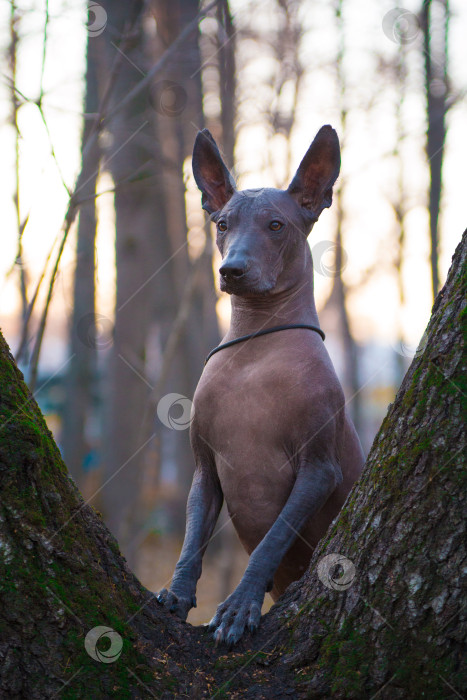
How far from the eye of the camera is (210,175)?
11.8 feet

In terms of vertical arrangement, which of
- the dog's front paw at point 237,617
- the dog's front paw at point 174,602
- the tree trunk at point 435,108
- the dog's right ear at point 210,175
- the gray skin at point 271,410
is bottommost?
the dog's front paw at point 174,602

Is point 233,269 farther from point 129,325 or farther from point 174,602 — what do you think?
point 129,325

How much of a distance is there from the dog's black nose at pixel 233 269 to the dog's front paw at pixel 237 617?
126 cm

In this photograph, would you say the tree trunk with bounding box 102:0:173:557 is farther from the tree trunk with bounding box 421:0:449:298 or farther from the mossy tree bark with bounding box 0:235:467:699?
the mossy tree bark with bounding box 0:235:467:699

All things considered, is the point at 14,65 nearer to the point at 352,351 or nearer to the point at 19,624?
the point at 19,624

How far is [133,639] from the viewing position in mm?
2180

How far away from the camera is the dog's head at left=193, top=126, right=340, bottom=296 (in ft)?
10.1

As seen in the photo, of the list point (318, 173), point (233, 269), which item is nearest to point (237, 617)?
point (233, 269)

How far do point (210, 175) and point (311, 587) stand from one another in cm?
208

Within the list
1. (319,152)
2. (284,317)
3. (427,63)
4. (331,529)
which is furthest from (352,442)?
(427,63)

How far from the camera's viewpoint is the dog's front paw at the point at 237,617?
2447 mm

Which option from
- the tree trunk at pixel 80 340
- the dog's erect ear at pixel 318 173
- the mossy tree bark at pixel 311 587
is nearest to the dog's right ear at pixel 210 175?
the dog's erect ear at pixel 318 173

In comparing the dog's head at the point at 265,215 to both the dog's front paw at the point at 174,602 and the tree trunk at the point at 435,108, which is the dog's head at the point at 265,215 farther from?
the tree trunk at the point at 435,108

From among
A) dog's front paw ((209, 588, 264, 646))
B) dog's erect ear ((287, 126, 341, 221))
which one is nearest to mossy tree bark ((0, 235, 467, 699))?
dog's front paw ((209, 588, 264, 646))
